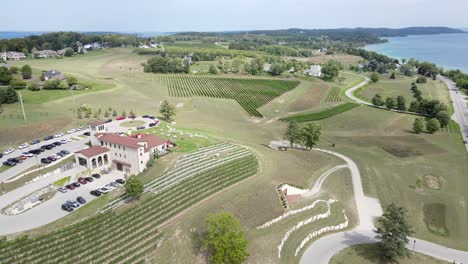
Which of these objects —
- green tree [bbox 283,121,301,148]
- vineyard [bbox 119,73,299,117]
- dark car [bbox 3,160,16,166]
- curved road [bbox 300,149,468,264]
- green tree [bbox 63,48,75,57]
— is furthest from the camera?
green tree [bbox 63,48,75,57]

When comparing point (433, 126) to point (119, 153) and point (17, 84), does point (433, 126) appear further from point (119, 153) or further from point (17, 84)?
point (17, 84)

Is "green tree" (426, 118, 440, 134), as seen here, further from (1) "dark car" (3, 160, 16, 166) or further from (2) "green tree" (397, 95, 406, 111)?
(1) "dark car" (3, 160, 16, 166)

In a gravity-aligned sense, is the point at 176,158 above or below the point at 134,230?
above

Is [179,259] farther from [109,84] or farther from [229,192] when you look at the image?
[109,84]

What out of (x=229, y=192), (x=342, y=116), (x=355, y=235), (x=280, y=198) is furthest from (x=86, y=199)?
(x=342, y=116)

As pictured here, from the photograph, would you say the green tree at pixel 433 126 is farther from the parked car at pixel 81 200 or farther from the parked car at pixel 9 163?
the parked car at pixel 9 163

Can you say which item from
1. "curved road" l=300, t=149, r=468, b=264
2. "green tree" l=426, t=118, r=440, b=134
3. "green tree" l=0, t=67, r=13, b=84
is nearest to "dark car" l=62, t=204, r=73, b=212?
"curved road" l=300, t=149, r=468, b=264
